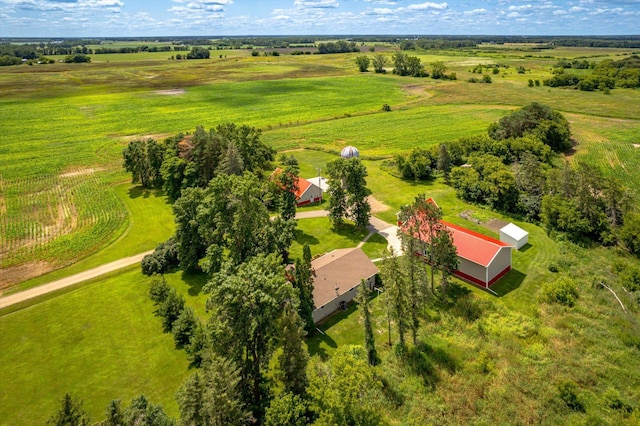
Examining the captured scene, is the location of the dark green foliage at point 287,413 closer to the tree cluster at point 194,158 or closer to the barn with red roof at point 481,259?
the barn with red roof at point 481,259

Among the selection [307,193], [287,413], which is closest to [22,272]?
[307,193]

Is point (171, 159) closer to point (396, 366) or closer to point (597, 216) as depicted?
point (396, 366)

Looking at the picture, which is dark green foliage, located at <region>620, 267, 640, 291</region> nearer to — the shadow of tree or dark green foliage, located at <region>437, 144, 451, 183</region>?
dark green foliage, located at <region>437, 144, 451, 183</region>

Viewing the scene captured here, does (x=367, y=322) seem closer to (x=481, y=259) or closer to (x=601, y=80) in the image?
(x=481, y=259)

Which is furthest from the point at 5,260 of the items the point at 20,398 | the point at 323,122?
the point at 323,122

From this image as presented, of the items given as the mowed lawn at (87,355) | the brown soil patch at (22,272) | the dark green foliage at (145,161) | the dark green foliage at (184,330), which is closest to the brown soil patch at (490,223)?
the dark green foliage at (184,330)

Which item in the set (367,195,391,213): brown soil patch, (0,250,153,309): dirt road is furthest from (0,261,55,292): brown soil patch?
(367,195,391,213): brown soil patch

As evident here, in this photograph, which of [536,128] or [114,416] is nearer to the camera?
[114,416]
